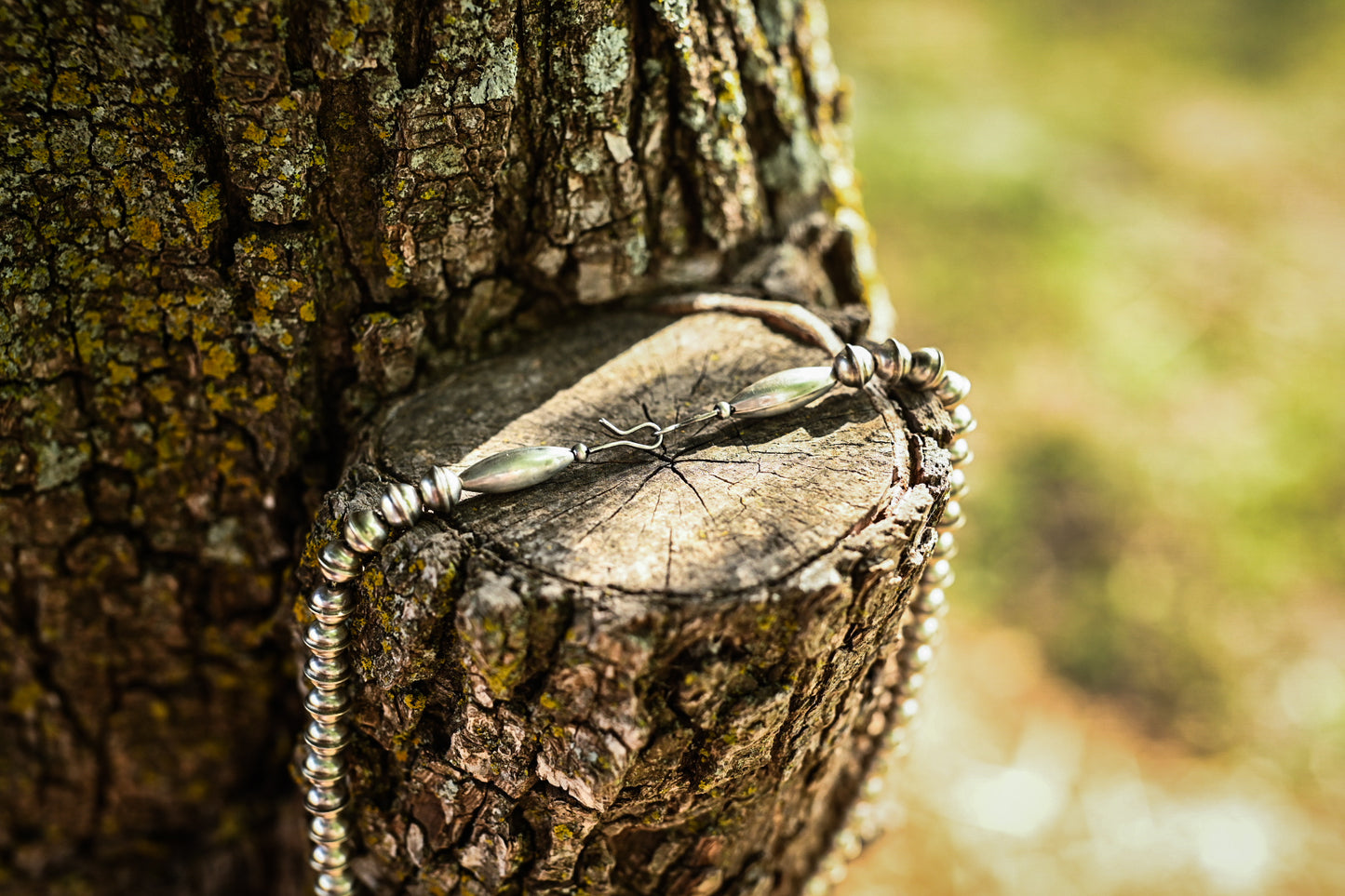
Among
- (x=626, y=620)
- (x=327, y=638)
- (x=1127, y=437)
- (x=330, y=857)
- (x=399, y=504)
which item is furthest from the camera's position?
(x=1127, y=437)

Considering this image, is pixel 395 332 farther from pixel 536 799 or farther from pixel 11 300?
pixel 536 799

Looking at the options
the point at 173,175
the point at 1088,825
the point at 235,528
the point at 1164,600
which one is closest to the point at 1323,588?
the point at 1164,600

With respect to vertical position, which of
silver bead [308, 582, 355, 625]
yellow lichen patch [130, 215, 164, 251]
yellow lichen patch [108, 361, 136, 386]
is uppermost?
yellow lichen patch [130, 215, 164, 251]

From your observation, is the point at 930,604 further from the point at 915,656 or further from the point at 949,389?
the point at 949,389

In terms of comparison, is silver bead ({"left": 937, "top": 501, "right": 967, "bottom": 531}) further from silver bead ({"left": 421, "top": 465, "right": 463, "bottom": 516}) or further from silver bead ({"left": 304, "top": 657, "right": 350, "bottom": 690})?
silver bead ({"left": 304, "top": 657, "right": 350, "bottom": 690})

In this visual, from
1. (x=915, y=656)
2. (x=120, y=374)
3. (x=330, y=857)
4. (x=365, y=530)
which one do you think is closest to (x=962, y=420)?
(x=915, y=656)

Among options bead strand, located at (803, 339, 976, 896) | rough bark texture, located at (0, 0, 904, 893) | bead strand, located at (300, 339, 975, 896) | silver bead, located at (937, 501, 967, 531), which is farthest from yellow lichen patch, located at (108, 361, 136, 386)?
silver bead, located at (937, 501, 967, 531)

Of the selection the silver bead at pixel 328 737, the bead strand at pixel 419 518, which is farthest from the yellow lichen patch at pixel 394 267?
the silver bead at pixel 328 737
